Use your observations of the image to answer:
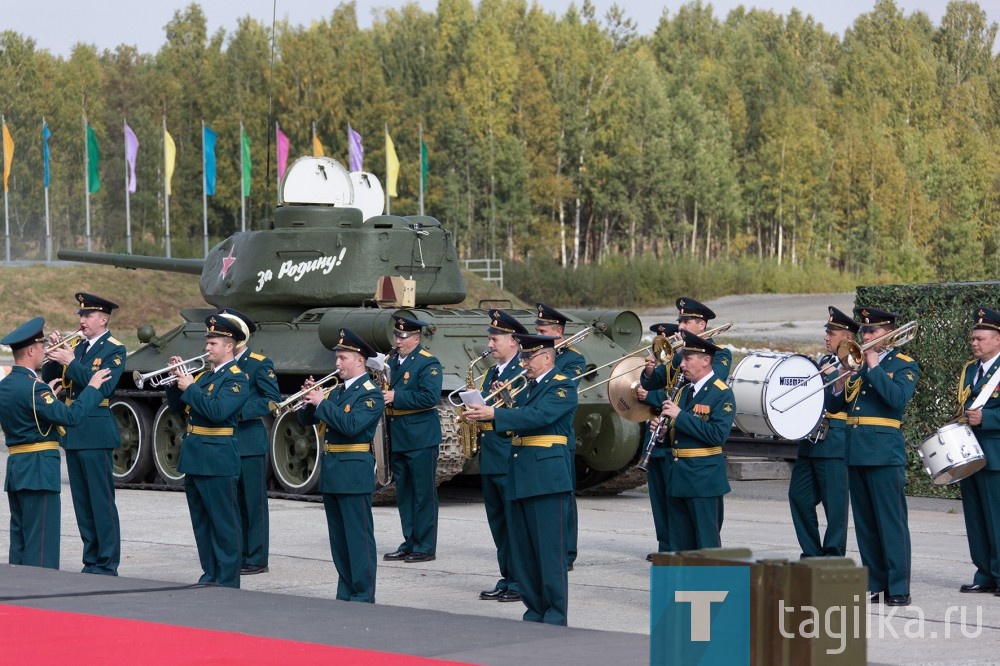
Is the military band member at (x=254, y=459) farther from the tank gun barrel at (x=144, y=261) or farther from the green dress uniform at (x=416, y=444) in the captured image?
the tank gun barrel at (x=144, y=261)

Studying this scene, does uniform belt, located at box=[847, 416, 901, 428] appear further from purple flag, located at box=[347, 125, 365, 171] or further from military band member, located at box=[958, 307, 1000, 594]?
purple flag, located at box=[347, 125, 365, 171]

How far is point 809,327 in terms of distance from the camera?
43281 mm

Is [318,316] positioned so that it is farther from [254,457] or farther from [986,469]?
[986,469]

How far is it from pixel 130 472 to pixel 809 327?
29571mm

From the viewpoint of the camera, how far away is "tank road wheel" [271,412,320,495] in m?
14.9

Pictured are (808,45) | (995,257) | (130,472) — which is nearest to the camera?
(130,472)

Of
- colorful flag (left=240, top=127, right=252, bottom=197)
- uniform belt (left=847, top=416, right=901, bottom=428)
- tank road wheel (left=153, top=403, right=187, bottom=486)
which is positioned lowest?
tank road wheel (left=153, top=403, right=187, bottom=486)

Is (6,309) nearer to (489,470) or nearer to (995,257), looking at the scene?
(489,470)

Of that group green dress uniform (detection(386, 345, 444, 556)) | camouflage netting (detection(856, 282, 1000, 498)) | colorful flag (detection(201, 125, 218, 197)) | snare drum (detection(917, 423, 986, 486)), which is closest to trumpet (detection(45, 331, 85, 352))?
green dress uniform (detection(386, 345, 444, 556))

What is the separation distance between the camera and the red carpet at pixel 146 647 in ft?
20.2

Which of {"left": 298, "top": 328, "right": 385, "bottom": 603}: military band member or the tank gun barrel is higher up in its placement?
the tank gun barrel

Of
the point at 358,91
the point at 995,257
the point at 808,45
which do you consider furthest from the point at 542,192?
the point at 808,45

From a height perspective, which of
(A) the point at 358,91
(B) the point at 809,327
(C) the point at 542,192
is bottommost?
(B) the point at 809,327

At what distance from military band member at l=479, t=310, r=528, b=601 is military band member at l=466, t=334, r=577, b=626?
170 millimetres
